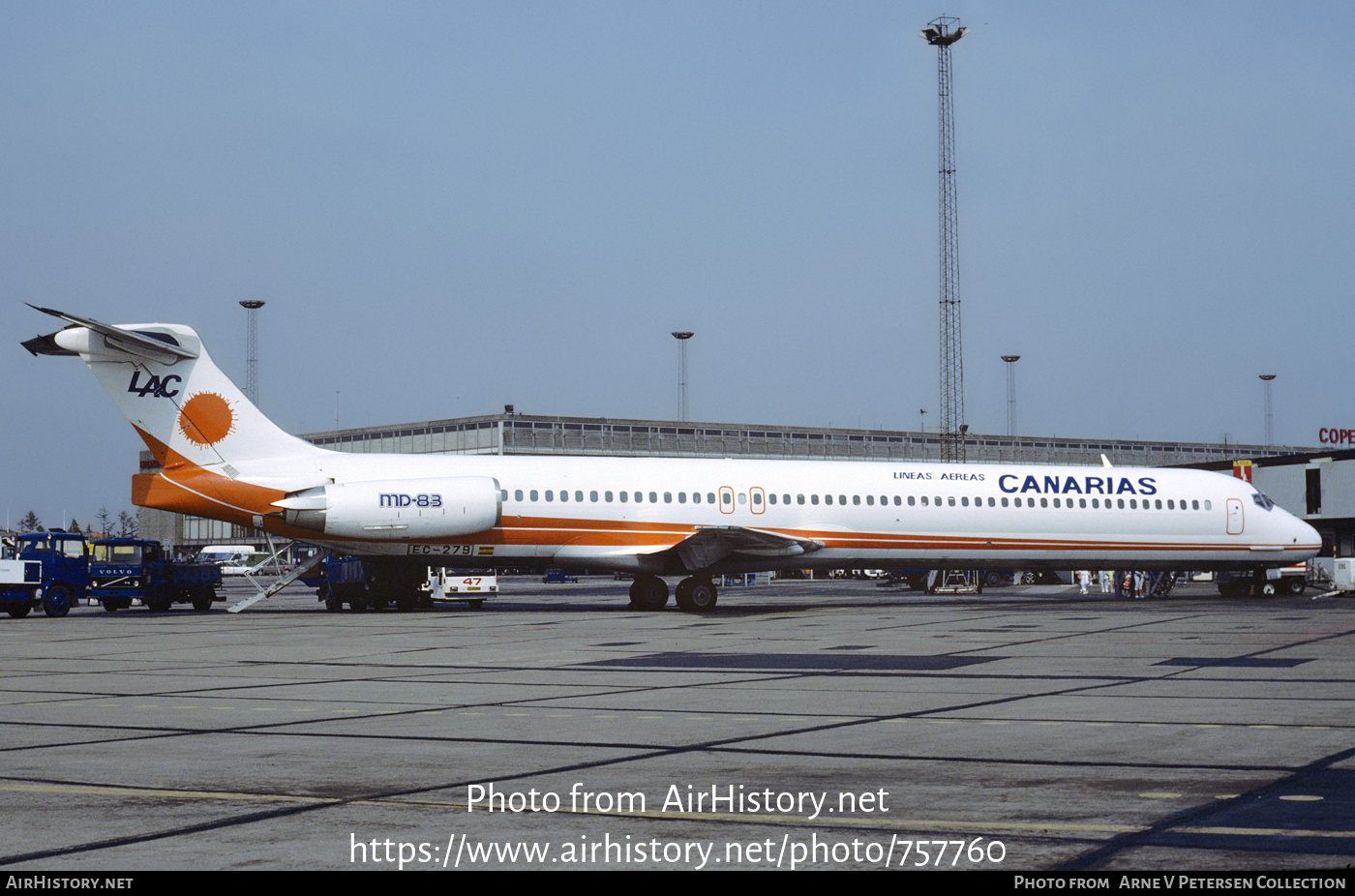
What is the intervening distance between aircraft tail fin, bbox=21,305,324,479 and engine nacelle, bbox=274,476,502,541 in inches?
76.2

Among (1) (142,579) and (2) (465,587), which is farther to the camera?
(2) (465,587)

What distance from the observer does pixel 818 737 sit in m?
10.5

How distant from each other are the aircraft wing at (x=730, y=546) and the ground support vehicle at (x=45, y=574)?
17098mm

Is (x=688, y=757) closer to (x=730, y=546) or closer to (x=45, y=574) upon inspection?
(x=730, y=546)

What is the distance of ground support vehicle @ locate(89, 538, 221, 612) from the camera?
38.8 meters

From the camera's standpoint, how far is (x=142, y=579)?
39.7 metres

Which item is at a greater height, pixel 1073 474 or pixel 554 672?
pixel 1073 474

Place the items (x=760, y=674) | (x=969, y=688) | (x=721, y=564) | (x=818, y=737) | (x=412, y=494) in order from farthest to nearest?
(x=721, y=564) < (x=412, y=494) < (x=760, y=674) < (x=969, y=688) < (x=818, y=737)

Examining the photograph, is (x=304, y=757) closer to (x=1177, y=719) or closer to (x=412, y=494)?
(x=1177, y=719)

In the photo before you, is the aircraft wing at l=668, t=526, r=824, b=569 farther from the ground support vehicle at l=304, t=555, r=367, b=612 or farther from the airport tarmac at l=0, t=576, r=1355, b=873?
the airport tarmac at l=0, t=576, r=1355, b=873

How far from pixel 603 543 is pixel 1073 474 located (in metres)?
13.5

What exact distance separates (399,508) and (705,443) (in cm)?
6438

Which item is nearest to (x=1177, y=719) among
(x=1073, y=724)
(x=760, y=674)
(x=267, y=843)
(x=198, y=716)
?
(x=1073, y=724)

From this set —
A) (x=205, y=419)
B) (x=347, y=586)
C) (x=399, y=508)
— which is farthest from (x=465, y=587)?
(x=205, y=419)
